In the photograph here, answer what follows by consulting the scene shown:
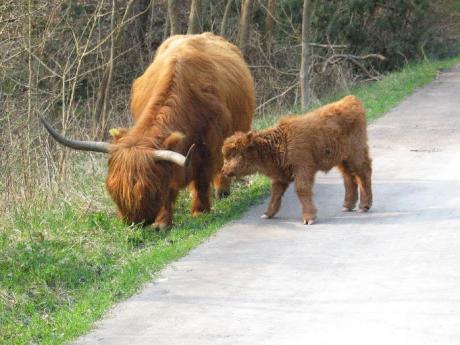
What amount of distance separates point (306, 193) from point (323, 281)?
6.62 feet

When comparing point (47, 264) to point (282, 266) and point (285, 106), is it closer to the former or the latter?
point (282, 266)

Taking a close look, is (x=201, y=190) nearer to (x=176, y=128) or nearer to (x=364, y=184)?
(x=176, y=128)

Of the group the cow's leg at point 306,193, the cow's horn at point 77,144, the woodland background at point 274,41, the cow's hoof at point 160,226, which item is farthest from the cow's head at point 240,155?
the woodland background at point 274,41

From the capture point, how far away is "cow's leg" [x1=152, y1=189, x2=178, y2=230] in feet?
33.2

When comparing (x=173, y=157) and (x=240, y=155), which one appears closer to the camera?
(x=173, y=157)

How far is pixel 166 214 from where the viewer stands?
10234 mm

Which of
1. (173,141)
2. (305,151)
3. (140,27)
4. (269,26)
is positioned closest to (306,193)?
(305,151)

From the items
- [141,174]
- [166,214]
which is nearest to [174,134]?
[141,174]

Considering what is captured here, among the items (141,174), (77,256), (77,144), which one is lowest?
(77,256)

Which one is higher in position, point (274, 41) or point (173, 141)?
point (274, 41)

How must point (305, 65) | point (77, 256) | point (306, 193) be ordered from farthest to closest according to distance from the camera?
point (305, 65) < point (306, 193) < point (77, 256)

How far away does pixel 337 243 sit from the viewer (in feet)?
29.0

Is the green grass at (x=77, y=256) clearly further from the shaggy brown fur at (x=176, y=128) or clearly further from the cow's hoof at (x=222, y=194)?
the shaggy brown fur at (x=176, y=128)

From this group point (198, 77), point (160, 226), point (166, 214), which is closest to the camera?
point (160, 226)
